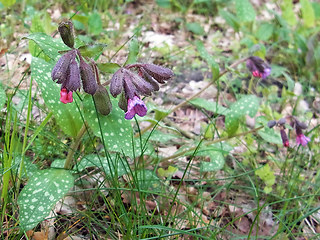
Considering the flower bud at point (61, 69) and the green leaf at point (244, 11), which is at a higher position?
the flower bud at point (61, 69)

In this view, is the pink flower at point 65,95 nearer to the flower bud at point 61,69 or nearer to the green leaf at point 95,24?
the flower bud at point 61,69

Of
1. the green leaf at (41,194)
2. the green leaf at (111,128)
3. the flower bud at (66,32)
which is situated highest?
the flower bud at (66,32)

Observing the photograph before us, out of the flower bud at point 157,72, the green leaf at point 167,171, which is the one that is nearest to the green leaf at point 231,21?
the green leaf at point 167,171

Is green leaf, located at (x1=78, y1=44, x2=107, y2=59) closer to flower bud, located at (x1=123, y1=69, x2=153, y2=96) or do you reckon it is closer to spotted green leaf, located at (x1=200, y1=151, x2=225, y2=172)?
flower bud, located at (x1=123, y1=69, x2=153, y2=96)

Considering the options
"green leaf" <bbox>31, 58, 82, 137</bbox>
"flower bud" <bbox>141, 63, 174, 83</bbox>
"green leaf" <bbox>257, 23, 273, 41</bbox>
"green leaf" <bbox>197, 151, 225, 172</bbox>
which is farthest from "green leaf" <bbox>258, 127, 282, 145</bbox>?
"green leaf" <bbox>257, 23, 273, 41</bbox>

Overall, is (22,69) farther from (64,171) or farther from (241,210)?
(241,210)

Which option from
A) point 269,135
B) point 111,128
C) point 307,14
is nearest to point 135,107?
point 111,128

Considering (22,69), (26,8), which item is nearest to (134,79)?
(22,69)
